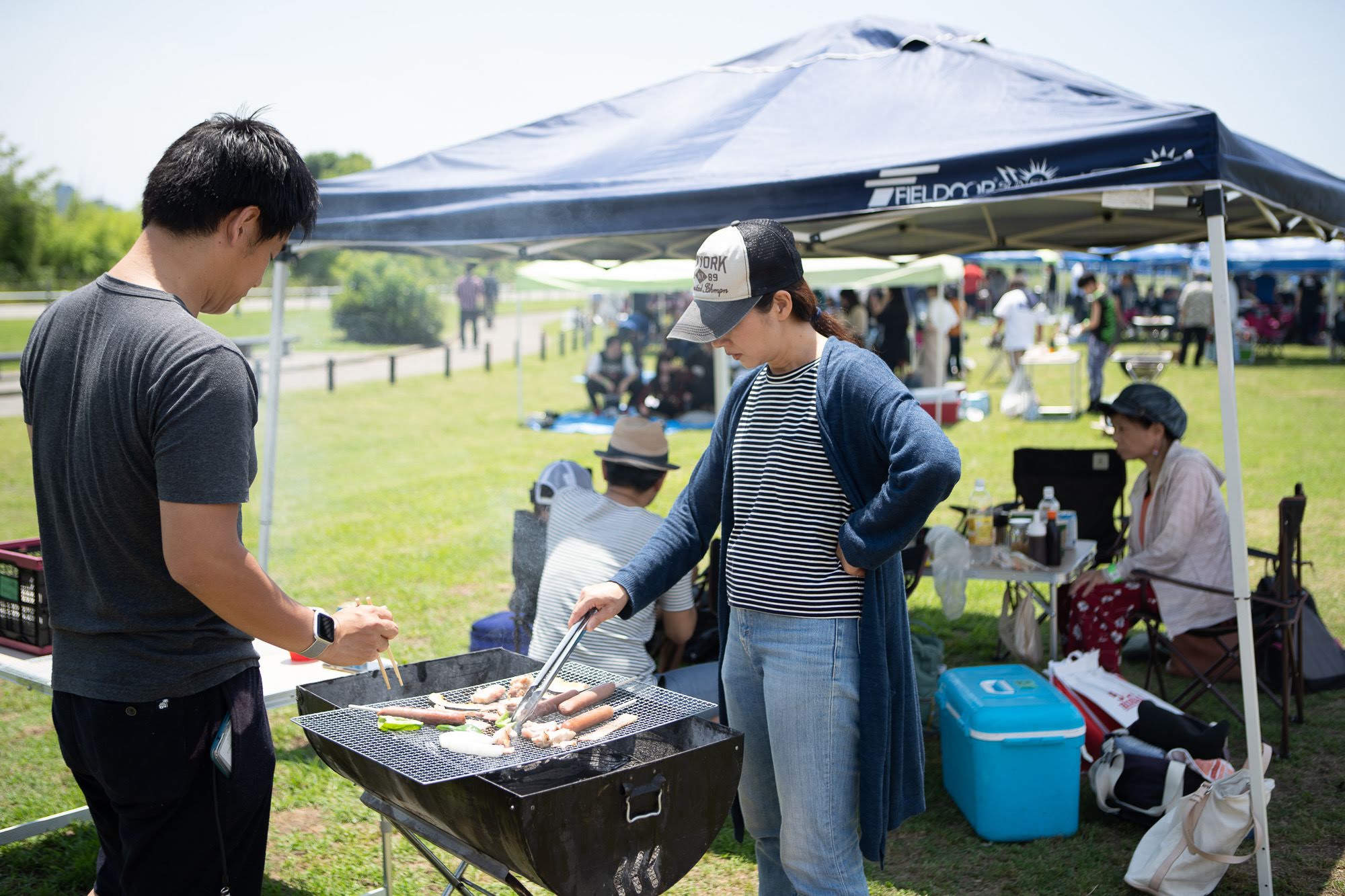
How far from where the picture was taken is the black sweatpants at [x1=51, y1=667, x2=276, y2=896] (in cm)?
188

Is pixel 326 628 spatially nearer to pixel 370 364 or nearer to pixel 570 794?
pixel 570 794

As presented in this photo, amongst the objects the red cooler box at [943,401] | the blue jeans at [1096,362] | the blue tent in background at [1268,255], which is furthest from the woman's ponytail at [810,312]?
the blue tent in background at [1268,255]

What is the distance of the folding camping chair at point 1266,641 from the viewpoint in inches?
163

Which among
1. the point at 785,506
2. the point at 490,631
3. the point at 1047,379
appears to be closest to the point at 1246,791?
the point at 785,506

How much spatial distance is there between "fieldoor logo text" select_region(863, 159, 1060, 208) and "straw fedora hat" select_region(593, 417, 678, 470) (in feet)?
3.70

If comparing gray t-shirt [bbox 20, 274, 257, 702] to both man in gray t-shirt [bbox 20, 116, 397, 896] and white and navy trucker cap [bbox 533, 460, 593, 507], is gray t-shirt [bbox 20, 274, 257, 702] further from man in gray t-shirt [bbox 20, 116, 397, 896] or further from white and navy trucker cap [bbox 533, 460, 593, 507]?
white and navy trucker cap [bbox 533, 460, 593, 507]

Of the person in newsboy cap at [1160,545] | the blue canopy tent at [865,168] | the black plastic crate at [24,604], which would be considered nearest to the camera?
the blue canopy tent at [865,168]

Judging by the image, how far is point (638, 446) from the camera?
3861 millimetres

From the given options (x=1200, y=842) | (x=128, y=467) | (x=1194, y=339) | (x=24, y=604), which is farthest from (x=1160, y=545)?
(x=1194, y=339)

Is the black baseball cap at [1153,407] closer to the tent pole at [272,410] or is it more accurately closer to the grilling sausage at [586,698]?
the grilling sausage at [586,698]

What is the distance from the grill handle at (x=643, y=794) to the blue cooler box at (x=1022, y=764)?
5.98 feet

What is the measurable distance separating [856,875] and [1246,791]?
1516 mm

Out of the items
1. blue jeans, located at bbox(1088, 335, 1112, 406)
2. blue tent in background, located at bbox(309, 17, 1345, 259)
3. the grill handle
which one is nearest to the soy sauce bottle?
blue tent in background, located at bbox(309, 17, 1345, 259)

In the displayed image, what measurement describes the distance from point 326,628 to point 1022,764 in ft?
8.31
